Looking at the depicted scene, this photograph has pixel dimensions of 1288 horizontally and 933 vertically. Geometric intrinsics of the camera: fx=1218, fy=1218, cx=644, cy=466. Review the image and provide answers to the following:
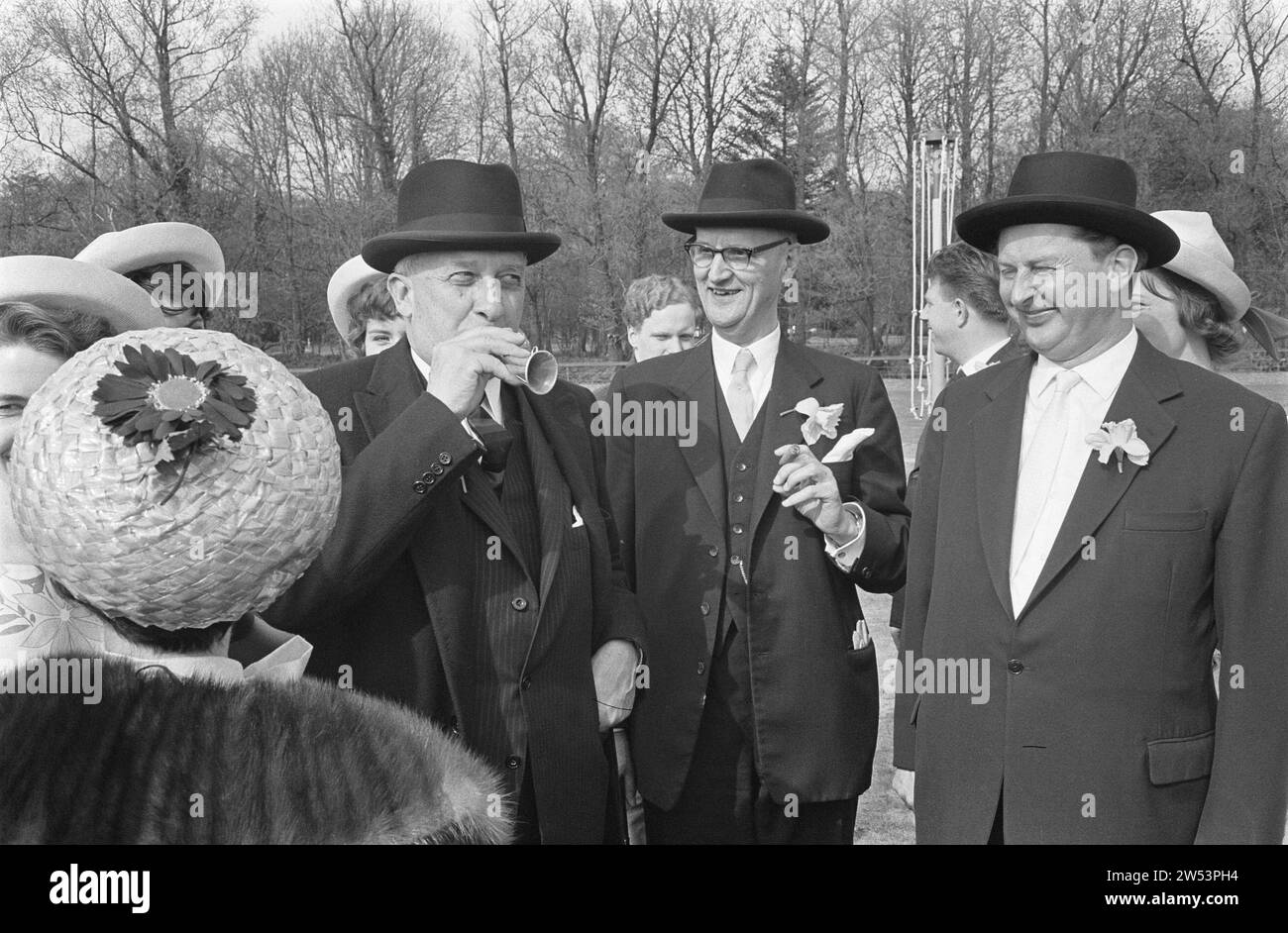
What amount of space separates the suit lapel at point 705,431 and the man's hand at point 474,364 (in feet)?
3.66

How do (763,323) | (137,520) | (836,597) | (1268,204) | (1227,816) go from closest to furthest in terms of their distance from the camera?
(137,520), (1227,816), (836,597), (763,323), (1268,204)

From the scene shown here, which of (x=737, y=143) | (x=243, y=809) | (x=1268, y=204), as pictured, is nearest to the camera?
(x=243, y=809)

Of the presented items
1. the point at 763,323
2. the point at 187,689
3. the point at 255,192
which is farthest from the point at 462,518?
the point at 255,192

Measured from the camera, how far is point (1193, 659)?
2.79m

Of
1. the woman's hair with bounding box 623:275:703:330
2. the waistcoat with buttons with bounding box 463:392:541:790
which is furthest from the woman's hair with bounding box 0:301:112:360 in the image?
the woman's hair with bounding box 623:275:703:330

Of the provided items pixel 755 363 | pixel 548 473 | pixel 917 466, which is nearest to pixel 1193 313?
pixel 917 466

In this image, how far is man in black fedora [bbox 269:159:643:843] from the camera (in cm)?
260

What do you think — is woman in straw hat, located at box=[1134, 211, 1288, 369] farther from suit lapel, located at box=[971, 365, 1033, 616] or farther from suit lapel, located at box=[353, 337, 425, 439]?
suit lapel, located at box=[353, 337, 425, 439]

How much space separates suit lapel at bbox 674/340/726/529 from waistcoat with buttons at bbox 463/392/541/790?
0.91m

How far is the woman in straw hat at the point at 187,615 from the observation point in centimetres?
146

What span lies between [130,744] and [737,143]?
1340 inches

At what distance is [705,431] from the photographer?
3744 millimetres

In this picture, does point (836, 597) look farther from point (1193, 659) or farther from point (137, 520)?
point (137, 520)

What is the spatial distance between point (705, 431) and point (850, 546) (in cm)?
57
